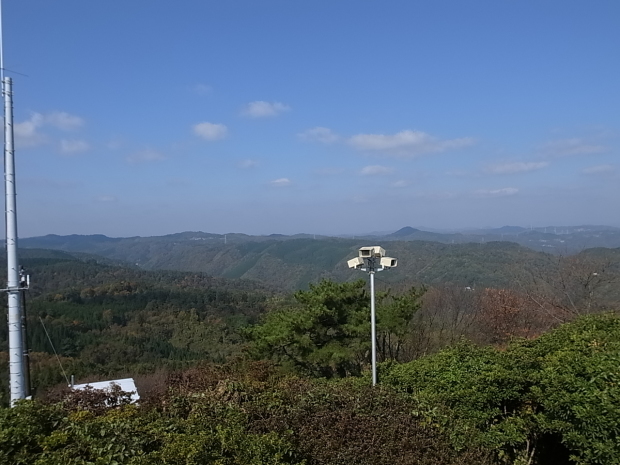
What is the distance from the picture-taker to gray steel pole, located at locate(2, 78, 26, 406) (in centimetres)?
772

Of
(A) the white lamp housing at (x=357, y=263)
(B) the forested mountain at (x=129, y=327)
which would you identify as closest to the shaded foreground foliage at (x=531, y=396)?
(A) the white lamp housing at (x=357, y=263)

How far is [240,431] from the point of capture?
366 centimetres

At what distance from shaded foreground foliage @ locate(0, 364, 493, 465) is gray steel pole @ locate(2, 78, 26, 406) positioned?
342cm

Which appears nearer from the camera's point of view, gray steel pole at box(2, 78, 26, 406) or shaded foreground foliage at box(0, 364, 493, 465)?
shaded foreground foliage at box(0, 364, 493, 465)

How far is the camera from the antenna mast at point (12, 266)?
7.73 metres

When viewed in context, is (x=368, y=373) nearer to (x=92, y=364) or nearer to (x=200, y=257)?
(x=92, y=364)

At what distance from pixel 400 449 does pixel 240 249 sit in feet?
514

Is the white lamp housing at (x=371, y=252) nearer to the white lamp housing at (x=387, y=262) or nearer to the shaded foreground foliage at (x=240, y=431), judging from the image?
the white lamp housing at (x=387, y=262)

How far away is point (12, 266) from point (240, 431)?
6208 millimetres

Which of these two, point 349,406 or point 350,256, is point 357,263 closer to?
point 349,406

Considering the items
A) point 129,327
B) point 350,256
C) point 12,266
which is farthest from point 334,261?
point 12,266

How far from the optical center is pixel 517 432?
16.5 ft

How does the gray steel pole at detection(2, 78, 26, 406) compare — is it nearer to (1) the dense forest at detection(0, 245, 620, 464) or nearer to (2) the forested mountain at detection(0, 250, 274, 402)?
(1) the dense forest at detection(0, 245, 620, 464)

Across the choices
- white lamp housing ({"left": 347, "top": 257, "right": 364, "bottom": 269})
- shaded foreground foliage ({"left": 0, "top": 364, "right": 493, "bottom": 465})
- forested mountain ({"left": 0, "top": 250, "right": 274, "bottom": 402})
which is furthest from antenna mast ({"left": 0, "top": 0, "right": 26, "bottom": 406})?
forested mountain ({"left": 0, "top": 250, "right": 274, "bottom": 402})
